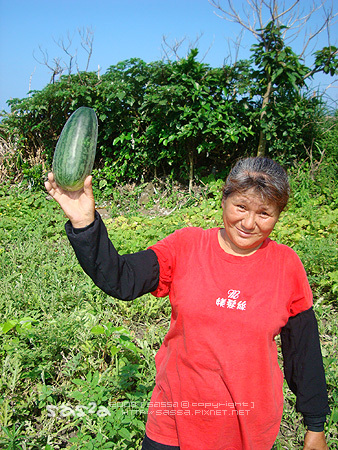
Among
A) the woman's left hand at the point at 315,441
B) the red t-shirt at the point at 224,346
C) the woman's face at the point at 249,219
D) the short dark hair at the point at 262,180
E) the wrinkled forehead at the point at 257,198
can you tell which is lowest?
the woman's left hand at the point at 315,441

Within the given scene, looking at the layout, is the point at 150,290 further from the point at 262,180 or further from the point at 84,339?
the point at 84,339

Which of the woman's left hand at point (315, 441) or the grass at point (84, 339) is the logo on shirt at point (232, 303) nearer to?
the woman's left hand at point (315, 441)

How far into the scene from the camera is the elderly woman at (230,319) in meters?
1.41

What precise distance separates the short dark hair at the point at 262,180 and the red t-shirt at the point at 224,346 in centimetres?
23

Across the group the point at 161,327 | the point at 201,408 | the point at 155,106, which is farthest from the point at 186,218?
the point at 201,408

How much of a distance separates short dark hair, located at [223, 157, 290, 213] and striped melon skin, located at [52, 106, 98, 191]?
0.57 meters

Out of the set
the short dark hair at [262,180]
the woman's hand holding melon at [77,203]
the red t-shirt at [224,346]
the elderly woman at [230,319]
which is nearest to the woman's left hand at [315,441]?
the elderly woman at [230,319]

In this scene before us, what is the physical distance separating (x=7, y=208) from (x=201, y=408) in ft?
19.9

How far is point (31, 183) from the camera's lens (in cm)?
818

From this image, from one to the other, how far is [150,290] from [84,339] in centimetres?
153

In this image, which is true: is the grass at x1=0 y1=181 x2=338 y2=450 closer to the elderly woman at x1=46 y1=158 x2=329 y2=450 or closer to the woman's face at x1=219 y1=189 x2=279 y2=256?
the elderly woman at x1=46 y1=158 x2=329 y2=450

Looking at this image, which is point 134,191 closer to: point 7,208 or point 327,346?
point 7,208

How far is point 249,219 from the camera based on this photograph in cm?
148

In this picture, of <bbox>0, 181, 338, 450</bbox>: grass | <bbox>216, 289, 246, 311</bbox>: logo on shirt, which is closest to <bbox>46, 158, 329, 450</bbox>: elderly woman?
<bbox>216, 289, 246, 311</bbox>: logo on shirt
